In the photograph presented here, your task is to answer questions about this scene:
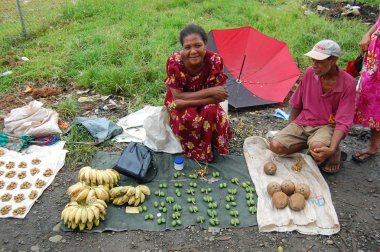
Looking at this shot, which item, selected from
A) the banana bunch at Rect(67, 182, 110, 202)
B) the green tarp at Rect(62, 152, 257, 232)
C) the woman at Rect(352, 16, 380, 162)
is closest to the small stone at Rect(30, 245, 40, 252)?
the green tarp at Rect(62, 152, 257, 232)

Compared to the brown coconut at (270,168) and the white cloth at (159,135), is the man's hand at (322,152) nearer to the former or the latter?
the brown coconut at (270,168)

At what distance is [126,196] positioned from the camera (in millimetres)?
3152

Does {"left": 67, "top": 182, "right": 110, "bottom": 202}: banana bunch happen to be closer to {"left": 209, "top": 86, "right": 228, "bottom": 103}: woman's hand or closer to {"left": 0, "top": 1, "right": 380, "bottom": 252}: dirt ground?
{"left": 0, "top": 1, "right": 380, "bottom": 252}: dirt ground

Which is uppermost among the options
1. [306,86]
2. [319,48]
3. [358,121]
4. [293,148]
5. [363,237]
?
[319,48]

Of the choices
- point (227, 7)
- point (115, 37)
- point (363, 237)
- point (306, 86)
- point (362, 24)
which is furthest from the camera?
point (227, 7)

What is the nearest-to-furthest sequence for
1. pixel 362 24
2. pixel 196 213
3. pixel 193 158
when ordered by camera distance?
1. pixel 196 213
2. pixel 193 158
3. pixel 362 24

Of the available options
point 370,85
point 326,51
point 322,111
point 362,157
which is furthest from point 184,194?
point 370,85

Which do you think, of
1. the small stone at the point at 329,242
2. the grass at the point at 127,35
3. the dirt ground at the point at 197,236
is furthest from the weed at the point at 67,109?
the small stone at the point at 329,242

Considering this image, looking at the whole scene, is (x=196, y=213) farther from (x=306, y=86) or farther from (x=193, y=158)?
(x=306, y=86)

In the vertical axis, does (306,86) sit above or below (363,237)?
above

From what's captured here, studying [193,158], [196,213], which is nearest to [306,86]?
[193,158]

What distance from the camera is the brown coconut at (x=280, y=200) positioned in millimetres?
3123

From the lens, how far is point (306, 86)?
353 cm

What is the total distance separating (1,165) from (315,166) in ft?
11.5
